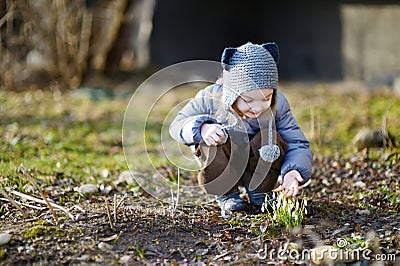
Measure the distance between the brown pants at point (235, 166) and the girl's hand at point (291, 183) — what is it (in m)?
0.14

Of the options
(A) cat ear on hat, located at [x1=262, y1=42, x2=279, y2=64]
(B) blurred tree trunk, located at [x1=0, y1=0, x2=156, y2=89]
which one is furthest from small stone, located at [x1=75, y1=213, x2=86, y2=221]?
(B) blurred tree trunk, located at [x1=0, y1=0, x2=156, y2=89]

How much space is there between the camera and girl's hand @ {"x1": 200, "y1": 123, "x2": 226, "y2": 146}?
3.30 m

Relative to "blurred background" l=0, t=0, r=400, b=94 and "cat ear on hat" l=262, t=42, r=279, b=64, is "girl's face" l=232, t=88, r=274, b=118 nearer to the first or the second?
"cat ear on hat" l=262, t=42, r=279, b=64

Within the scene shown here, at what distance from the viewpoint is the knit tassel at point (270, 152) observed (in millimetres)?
3371

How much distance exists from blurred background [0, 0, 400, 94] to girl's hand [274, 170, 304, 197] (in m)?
5.25

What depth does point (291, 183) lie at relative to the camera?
328cm

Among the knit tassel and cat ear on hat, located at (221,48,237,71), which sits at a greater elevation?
cat ear on hat, located at (221,48,237,71)

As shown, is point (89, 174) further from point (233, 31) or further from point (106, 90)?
point (233, 31)

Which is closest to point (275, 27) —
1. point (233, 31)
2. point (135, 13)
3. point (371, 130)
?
point (233, 31)

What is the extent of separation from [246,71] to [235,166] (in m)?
0.57

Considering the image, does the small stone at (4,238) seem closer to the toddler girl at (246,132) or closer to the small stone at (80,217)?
the small stone at (80,217)

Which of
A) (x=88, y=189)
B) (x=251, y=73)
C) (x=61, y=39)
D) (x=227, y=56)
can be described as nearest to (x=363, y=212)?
(x=251, y=73)

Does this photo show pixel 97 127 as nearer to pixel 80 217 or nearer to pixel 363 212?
pixel 80 217

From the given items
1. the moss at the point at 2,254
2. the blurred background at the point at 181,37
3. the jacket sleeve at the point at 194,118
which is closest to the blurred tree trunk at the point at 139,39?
the blurred background at the point at 181,37
